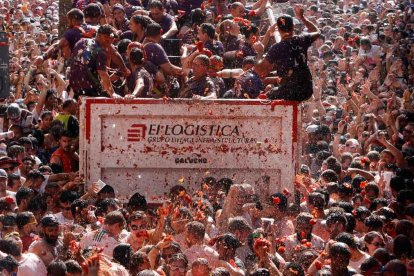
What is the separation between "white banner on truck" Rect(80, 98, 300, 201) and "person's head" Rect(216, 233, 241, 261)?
239 cm

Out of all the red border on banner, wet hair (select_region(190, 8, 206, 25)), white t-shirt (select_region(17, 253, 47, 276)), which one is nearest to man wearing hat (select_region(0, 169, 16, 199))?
the red border on banner

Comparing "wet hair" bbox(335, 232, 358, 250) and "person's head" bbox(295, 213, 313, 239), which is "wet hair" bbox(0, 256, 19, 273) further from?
"person's head" bbox(295, 213, 313, 239)

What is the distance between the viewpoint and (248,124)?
1527 centimetres

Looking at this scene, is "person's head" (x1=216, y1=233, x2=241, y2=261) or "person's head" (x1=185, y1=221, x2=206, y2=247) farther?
"person's head" (x1=185, y1=221, x2=206, y2=247)

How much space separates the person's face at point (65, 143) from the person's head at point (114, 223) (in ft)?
9.53

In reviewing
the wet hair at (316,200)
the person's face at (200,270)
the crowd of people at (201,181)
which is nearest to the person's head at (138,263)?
the crowd of people at (201,181)

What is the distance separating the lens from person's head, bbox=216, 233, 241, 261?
1295 cm

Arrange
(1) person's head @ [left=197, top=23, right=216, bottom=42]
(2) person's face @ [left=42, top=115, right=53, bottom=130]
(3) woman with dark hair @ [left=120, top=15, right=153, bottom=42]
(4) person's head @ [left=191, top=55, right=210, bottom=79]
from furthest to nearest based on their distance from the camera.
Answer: (2) person's face @ [left=42, top=115, right=53, bottom=130] → (1) person's head @ [left=197, top=23, right=216, bottom=42] → (3) woman with dark hair @ [left=120, top=15, right=153, bottom=42] → (4) person's head @ [left=191, top=55, right=210, bottom=79]

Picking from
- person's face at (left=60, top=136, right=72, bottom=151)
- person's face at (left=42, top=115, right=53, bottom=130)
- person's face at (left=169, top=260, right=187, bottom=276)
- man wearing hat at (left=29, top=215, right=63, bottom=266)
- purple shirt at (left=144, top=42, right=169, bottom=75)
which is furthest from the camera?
person's face at (left=42, top=115, right=53, bottom=130)

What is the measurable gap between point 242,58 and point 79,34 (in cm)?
247

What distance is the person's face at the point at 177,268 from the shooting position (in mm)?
12055

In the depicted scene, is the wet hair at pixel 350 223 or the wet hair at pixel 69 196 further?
the wet hair at pixel 69 196

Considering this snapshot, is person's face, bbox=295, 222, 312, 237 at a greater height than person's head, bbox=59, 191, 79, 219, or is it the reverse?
person's head, bbox=59, 191, 79, 219

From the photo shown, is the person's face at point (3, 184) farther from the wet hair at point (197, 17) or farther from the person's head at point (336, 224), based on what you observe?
the wet hair at point (197, 17)
